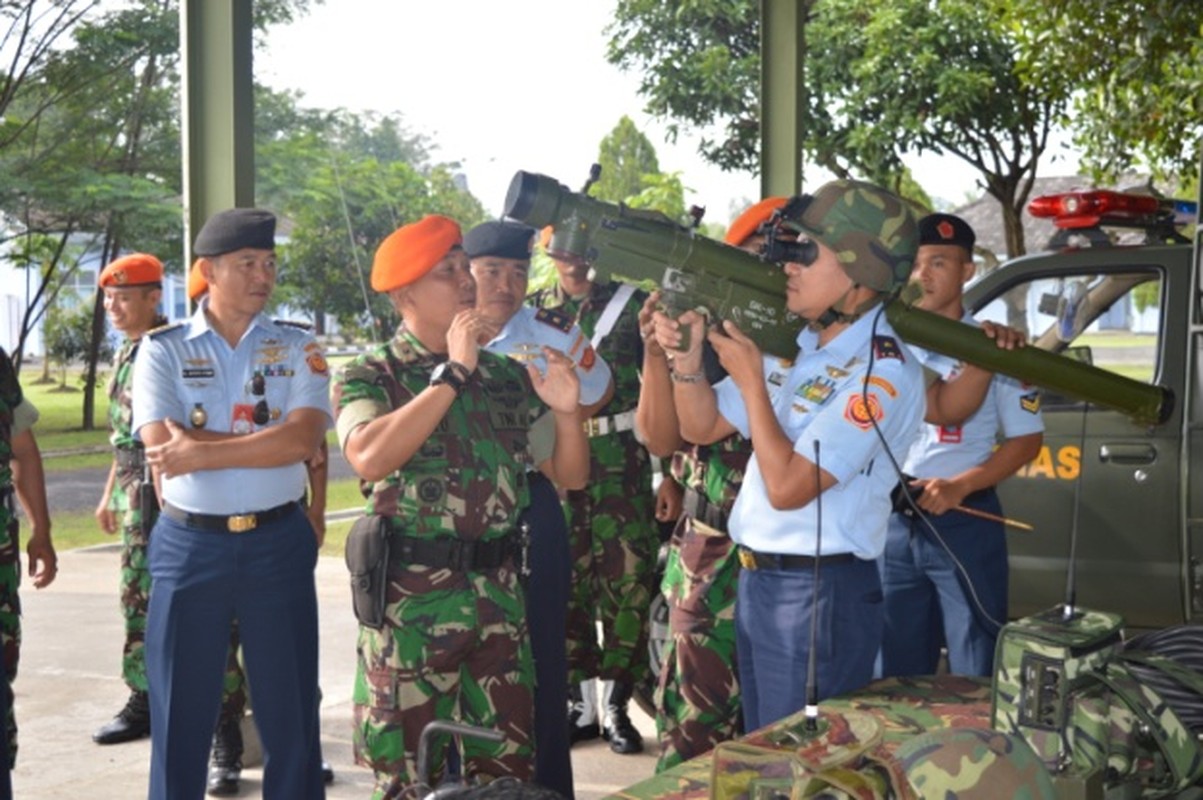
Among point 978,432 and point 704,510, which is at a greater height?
point 978,432

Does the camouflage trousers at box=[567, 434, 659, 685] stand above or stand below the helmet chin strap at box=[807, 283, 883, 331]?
below

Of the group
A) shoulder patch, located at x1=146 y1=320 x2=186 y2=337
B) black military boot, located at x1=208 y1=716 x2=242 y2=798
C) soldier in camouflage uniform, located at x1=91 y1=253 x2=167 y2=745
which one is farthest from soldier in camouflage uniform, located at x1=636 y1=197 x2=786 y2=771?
soldier in camouflage uniform, located at x1=91 y1=253 x2=167 y2=745

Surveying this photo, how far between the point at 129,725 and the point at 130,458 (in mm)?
922

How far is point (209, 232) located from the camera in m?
4.00

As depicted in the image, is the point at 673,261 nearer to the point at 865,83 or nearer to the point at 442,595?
the point at 442,595

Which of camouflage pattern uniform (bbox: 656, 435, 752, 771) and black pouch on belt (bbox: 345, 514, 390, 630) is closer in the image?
black pouch on belt (bbox: 345, 514, 390, 630)

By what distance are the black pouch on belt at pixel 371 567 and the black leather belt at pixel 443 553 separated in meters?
0.03

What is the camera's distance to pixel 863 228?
2.88 metres

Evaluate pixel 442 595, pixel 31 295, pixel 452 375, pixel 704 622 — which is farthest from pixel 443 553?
pixel 31 295

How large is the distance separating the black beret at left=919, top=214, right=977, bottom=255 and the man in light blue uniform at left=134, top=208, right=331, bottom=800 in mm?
1740

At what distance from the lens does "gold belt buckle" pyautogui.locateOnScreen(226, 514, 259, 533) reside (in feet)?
12.8

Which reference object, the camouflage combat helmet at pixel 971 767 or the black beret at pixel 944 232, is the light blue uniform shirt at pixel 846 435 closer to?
the camouflage combat helmet at pixel 971 767

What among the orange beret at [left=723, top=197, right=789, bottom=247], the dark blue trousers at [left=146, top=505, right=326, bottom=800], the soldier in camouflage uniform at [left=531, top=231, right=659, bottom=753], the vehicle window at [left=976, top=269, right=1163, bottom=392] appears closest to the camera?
the dark blue trousers at [left=146, top=505, right=326, bottom=800]

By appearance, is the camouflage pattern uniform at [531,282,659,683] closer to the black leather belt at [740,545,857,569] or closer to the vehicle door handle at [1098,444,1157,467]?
the vehicle door handle at [1098,444,1157,467]
